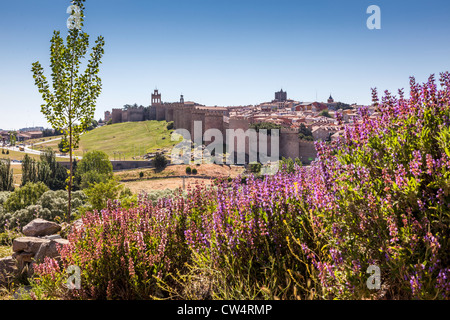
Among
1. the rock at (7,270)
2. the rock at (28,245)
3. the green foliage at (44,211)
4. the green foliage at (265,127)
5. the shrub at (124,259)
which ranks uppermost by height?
the green foliage at (265,127)

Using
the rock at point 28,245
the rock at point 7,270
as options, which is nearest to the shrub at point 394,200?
the rock at point 28,245

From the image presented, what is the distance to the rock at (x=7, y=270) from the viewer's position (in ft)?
18.8

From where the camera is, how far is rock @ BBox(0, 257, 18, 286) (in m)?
5.73

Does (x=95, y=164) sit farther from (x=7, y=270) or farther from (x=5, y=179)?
(x=7, y=270)

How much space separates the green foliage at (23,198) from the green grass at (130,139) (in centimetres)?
4293

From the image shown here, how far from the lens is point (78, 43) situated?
8.95 meters

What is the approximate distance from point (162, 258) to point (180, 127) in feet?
282

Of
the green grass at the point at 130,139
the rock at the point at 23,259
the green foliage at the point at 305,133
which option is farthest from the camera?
the green grass at the point at 130,139

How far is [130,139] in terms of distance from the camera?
96375mm

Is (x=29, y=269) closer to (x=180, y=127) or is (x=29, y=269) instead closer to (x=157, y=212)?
(x=157, y=212)

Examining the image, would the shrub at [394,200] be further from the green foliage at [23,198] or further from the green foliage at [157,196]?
the green foliage at [23,198]

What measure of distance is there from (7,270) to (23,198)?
2735 centimetres

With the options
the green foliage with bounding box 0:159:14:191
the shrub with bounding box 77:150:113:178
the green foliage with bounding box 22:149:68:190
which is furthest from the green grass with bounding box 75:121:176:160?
the green foliage with bounding box 0:159:14:191
